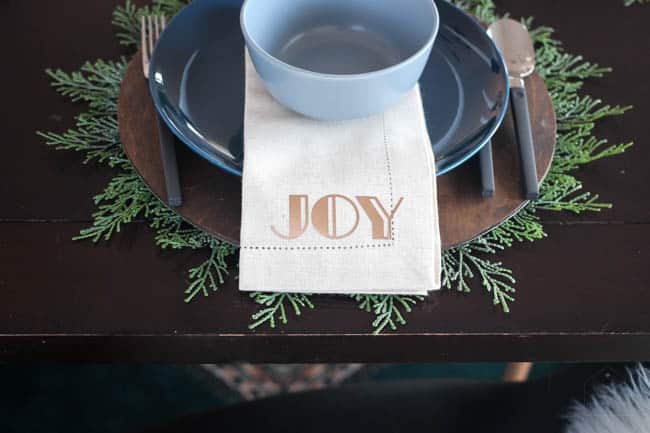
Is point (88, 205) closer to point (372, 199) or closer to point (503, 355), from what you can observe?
point (372, 199)

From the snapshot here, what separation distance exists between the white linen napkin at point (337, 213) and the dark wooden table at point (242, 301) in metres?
0.03

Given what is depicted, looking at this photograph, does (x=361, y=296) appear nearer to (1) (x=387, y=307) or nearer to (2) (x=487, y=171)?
(1) (x=387, y=307)

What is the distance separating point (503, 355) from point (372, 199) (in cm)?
15

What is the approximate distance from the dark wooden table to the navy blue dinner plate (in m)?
0.09

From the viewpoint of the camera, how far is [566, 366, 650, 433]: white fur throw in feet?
1.93

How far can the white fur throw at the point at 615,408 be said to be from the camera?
0.59m

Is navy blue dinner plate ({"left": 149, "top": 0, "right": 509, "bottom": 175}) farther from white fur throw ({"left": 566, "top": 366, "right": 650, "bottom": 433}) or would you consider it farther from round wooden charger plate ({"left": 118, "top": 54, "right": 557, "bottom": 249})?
white fur throw ({"left": 566, "top": 366, "right": 650, "bottom": 433})

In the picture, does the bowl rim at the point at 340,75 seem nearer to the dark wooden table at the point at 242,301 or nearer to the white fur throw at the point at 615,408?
the dark wooden table at the point at 242,301

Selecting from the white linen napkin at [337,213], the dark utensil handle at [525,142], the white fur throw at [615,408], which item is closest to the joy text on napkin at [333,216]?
the white linen napkin at [337,213]

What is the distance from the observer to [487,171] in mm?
533

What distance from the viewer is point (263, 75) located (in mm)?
498

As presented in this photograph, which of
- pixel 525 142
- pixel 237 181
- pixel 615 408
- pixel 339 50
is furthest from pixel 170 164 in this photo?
pixel 615 408

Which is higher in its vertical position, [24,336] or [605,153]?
[605,153]

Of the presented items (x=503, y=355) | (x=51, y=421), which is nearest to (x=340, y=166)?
(x=503, y=355)
